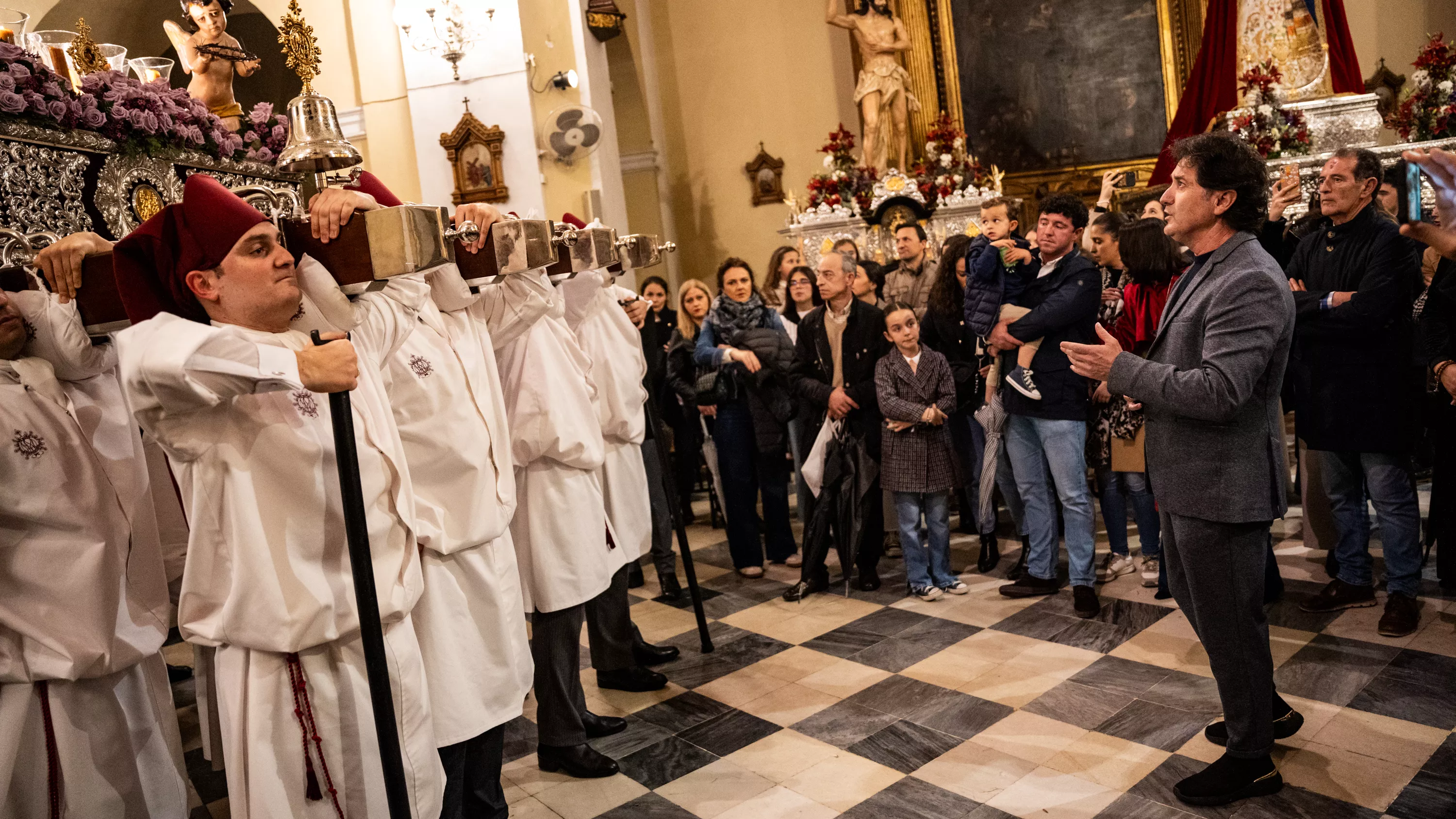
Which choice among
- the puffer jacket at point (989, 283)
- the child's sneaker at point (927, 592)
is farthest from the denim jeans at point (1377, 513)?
the child's sneaker at point (927, 592)

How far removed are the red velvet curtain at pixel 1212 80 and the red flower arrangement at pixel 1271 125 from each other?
1238mm

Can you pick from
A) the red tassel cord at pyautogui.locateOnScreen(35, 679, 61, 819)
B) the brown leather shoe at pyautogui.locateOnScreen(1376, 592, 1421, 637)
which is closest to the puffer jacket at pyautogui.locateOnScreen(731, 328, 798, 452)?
the brown leather shoe at pyautogui.locateOnScreen(1376, 592, 1421, 637)

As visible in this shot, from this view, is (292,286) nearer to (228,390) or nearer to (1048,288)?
(228,390)

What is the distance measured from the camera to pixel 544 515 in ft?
10.1

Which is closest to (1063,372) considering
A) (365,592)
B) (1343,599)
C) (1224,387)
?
(1343,599)

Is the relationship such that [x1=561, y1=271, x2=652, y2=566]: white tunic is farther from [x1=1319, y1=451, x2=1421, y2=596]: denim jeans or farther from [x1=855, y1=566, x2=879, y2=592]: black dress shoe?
[x1=1319, y1=451, x2=1421, y2=596]: denim jeans

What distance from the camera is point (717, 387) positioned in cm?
528

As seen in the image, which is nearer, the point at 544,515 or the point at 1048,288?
the point at 544,515

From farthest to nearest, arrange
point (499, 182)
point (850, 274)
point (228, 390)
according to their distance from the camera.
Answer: point (499, 182) < point (850, 274) < point (228, 390)

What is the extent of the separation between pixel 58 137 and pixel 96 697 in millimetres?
1681

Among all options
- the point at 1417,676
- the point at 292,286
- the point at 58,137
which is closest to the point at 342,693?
the point at 292,286

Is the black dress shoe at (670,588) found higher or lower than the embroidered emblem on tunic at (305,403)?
lower

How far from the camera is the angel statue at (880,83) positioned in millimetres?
10719

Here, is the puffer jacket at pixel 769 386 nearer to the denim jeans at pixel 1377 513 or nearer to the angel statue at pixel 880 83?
the denim jeans at pixel 1377 513
